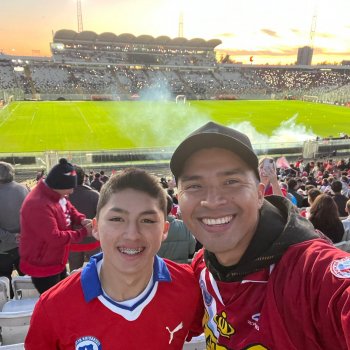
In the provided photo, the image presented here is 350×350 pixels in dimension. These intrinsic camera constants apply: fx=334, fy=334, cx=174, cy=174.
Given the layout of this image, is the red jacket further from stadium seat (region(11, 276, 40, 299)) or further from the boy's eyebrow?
the boy's eyebrow

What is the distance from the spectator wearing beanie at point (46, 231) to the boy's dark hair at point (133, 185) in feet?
5.53

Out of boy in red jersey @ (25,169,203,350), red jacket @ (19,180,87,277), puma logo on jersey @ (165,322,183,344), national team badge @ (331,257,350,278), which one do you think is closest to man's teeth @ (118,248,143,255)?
boy in red jersey @ (25,169,203,350)

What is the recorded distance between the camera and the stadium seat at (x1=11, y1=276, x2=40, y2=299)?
3.53 m

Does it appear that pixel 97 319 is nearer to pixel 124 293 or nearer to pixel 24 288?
pixel 124 293

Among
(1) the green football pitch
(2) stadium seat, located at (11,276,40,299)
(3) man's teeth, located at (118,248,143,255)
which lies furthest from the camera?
(1) the green football pitch

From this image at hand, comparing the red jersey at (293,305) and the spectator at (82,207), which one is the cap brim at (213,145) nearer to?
the red jersey at (293,305)

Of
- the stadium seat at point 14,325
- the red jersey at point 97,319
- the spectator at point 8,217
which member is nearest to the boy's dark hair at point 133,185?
the red jersey at point 97,319

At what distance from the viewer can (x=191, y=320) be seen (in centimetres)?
193

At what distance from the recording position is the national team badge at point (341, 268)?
4.24 ft

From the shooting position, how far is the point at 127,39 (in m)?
79.5

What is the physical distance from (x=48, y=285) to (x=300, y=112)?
4418 cm

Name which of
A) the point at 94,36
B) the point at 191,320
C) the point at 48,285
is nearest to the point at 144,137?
the point at 48,285

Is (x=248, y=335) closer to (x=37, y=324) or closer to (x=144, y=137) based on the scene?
(x=37, y=324)

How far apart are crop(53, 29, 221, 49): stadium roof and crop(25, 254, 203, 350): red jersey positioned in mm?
83736
